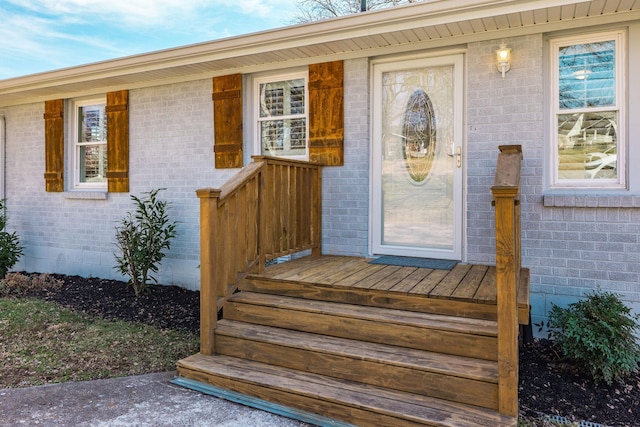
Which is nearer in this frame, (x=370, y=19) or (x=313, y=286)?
(x=313, y=286)

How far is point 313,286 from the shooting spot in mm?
3217

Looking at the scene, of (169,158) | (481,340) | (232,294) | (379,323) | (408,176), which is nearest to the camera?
(481,340)

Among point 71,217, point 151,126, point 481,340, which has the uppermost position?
point 151,126

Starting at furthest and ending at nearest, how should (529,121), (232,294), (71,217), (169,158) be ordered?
1. (71,217)
2. (169,158)
3. (529,121)
4. (232,294)

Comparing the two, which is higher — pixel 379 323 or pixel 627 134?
pixel 627 134

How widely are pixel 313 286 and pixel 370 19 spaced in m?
2.33

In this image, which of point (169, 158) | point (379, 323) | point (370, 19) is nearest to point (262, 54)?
point (370, 19)

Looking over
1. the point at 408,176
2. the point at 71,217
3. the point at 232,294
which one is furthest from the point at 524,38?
the point at 71,217

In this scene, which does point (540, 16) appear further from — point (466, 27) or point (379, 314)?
point (379, 314)

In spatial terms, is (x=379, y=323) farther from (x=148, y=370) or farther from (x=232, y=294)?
(x=148, y=370)

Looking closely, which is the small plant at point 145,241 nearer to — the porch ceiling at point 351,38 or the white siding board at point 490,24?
the porch ceiling at point 351,38

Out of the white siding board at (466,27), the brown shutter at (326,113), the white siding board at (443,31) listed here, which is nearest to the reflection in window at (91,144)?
the brown shutter at (326,113)

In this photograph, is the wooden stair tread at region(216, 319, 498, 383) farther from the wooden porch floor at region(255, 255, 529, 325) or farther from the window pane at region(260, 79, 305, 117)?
the window pane at region(260, 79, 305, 117)

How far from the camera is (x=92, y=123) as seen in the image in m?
6.32
